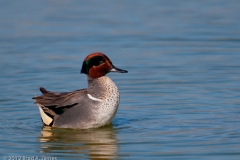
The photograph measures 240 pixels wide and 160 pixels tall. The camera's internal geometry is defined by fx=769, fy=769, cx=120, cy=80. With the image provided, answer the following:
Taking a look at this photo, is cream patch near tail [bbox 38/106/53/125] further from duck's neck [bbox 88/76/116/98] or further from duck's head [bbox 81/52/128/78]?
duck's head [bbox 81/52/128/78]

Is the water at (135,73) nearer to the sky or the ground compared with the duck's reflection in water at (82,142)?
nearer to the sky

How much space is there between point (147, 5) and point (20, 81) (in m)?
8.45

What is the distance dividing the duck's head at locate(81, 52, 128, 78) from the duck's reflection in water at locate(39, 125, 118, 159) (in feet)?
2.90

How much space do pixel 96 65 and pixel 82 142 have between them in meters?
1.35

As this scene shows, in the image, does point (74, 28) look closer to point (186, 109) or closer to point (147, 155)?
point (186, 109)

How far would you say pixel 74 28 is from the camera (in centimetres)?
2039

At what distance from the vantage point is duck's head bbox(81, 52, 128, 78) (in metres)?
12.0

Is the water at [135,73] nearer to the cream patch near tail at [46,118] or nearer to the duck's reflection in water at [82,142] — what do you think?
the duck's reflection in water at [82,142]

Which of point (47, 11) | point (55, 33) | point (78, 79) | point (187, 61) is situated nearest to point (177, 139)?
point (78, 79)

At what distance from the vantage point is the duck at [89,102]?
11.9 m

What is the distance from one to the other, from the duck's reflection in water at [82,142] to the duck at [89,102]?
14 centimetres

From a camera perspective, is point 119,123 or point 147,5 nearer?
point 119,123

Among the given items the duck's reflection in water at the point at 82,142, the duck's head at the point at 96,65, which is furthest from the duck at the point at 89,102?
the duck's reflection in water at the point at 82,142

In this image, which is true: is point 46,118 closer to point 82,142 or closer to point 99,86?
point 99,86
